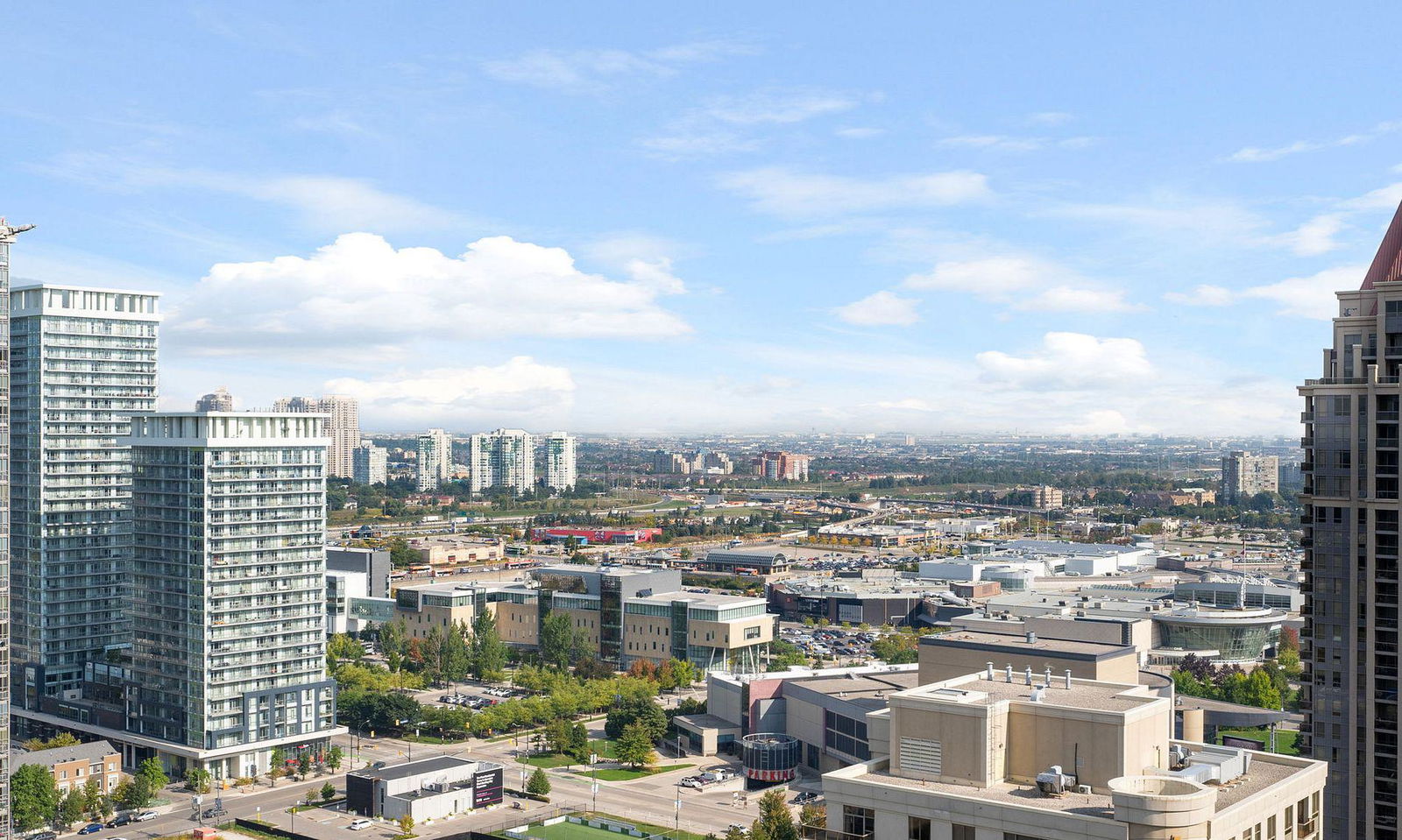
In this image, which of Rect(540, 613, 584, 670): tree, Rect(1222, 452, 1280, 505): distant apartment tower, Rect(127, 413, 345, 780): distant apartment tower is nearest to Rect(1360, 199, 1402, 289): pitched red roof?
Rect(127, 413, 345, 780): distant apartment tower

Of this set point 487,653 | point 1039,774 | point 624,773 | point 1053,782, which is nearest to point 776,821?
point 624,773

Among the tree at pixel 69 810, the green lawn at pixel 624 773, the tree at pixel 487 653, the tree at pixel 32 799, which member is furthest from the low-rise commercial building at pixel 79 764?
the tree at pixel 487 653

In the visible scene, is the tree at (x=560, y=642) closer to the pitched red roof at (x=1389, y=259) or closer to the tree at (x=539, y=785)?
the tree at (x=539, y=785)

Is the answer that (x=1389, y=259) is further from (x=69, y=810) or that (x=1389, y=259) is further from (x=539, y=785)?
(x=69, y=810)

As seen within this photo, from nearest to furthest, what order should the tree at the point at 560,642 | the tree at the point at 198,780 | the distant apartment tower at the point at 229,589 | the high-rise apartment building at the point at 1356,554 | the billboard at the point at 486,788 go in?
the high-rise apartment building at the point at 1356,554 < the billboard at the point at 486,788 < the tree at the point at 198,780 < the distant apartment tower at the point at 229,589 < the tree at the point at 560,642

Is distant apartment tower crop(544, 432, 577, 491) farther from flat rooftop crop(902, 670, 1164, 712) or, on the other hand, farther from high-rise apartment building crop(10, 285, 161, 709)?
flat rooftop crop(902, 670, 1164, 712)
